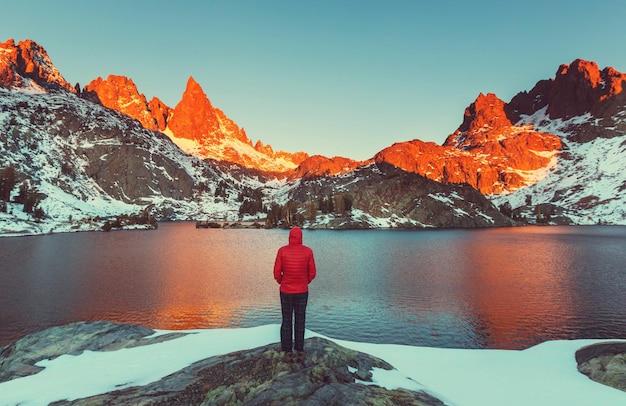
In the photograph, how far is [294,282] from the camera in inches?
504

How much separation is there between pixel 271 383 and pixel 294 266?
12.4 ft

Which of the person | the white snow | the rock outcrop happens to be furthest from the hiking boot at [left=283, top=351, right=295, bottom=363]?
the rock outcrop

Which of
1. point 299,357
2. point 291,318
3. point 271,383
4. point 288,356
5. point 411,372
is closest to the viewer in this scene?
point 271,383

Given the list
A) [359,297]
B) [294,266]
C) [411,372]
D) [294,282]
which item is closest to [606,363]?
[411,372]

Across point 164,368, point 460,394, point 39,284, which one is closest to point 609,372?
point 460,394

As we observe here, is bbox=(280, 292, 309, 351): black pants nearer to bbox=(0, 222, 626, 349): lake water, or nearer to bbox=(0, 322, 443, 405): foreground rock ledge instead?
bbox=(0, 322, 443, 405): foreground rock ledge

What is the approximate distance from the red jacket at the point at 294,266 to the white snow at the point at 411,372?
167 inches

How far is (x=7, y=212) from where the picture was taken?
168375 mm

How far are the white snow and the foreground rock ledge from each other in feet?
2.78

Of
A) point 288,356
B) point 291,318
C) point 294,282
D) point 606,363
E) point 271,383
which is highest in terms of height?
point 294,282

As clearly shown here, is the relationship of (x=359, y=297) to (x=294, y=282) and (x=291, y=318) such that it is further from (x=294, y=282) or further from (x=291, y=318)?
(x=294, y=282)

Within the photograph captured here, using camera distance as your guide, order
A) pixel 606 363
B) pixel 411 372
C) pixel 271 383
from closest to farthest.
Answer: pixel 271 383 → pixel 606 363 → pixel 411 372

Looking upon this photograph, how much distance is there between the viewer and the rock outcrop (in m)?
13.7

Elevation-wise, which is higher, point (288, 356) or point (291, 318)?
point (291, 318)
